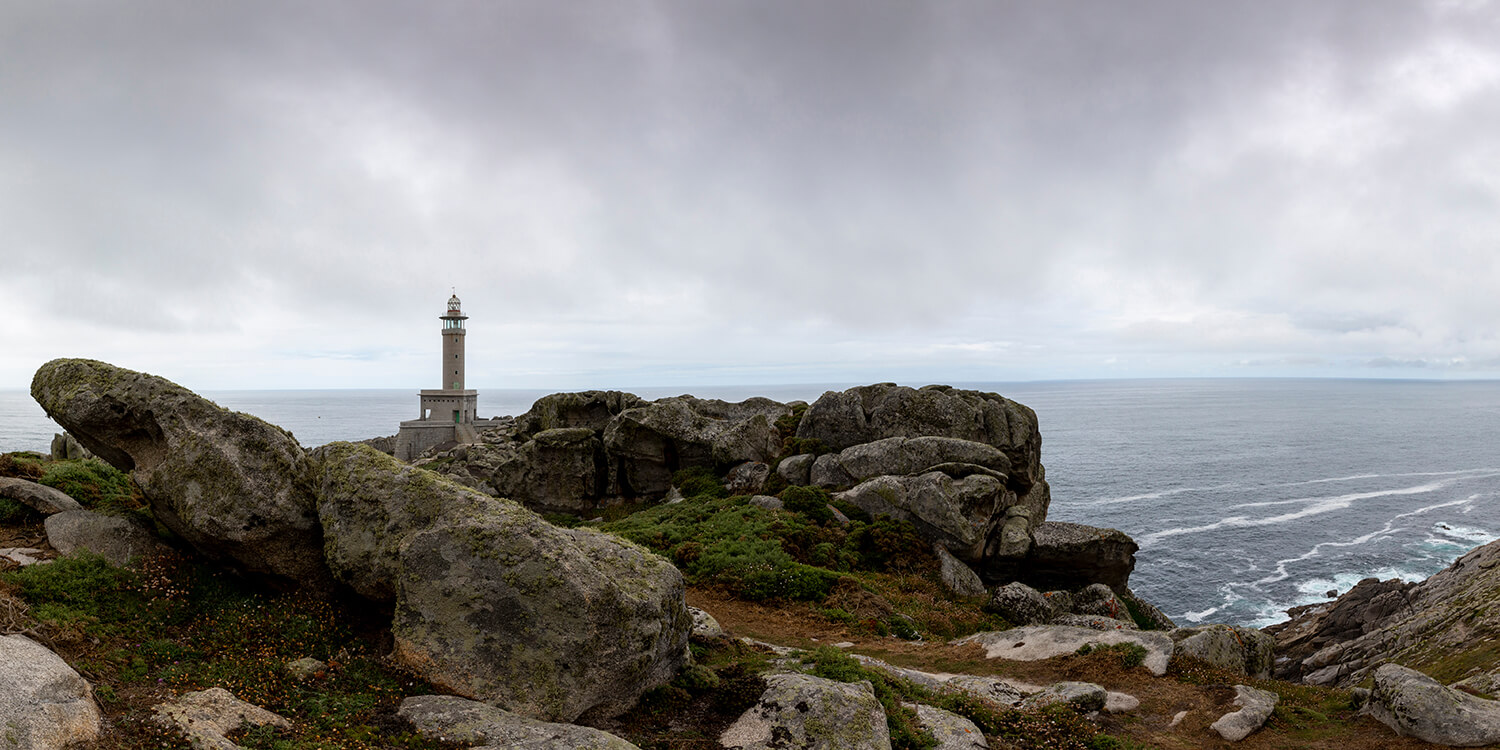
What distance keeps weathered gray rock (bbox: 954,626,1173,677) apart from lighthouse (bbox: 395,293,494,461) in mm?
84746

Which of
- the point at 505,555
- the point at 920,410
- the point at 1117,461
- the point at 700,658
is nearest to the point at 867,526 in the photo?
the point at 920,410

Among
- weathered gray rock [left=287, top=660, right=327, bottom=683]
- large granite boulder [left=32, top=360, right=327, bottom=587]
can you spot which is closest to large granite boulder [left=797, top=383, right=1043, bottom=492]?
Answer: large granite boulder [left=32, top=360, right=327, bottom=587]

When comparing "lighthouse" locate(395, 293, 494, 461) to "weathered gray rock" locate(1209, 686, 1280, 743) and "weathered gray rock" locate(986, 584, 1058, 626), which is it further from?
"weathered gray rock" locate(1209, 686, 1280, 743)

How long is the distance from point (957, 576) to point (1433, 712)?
14.9 metres

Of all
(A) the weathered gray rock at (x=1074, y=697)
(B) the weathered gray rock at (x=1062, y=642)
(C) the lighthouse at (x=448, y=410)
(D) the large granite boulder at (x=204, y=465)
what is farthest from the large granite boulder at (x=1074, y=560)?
(C) the lighthouse at (x=448, y=410)

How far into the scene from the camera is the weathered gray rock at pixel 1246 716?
46.5 ft

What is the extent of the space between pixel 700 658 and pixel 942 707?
525 centimetres

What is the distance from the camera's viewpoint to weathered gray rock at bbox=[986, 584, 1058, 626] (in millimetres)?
23766

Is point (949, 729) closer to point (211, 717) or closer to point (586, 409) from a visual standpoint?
point (211, 717)

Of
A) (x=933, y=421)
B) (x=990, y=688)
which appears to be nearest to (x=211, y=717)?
(x=990, y=688)

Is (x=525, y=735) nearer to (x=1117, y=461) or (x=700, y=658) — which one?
(x=700, y=658)

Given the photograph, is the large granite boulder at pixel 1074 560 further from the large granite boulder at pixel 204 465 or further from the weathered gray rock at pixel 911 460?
the large granite boulder at pixel 204 465

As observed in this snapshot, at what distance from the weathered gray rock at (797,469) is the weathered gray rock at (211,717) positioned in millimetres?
27363

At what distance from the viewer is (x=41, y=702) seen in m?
8.59
